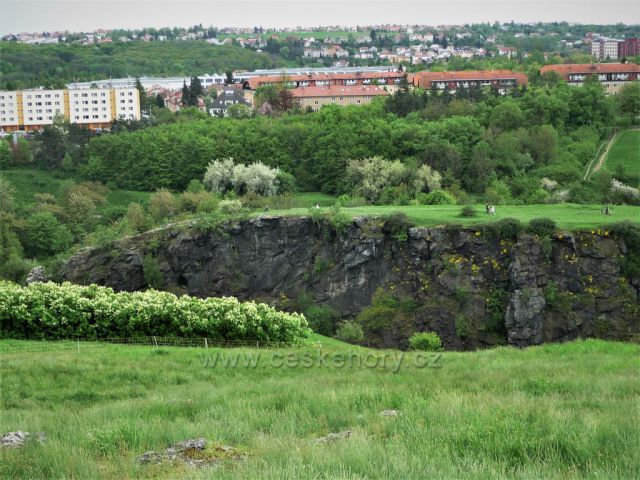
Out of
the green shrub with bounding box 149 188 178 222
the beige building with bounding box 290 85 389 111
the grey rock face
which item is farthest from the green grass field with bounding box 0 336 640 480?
the beige building with bounding box 290 85 389 111

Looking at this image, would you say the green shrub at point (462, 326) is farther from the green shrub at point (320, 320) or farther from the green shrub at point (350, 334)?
the green shrub at point (320, 320)

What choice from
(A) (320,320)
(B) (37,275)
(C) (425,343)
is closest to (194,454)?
(C) (425,343)

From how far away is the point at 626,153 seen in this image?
71.3m

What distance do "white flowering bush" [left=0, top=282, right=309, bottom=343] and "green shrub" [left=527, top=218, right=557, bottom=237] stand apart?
1743cm

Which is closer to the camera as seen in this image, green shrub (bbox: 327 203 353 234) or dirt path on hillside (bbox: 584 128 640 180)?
green shrub (bbox: 327 203 353 234)

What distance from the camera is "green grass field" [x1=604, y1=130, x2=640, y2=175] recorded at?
217 ft

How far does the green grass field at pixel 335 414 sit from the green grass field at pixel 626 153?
47902mm

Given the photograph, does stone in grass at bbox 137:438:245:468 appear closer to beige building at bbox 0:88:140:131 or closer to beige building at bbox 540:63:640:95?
beige building at bbox 540:63:640:95

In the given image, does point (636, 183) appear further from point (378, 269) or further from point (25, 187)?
point (25, 187)

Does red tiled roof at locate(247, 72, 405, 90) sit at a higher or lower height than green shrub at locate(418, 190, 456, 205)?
higher

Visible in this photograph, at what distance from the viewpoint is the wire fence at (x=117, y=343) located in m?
22.6

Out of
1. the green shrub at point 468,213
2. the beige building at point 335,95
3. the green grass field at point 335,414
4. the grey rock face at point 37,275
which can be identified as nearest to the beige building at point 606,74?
the beige building at point 335,95

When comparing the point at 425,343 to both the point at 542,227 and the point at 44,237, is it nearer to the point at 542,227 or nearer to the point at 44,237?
the point at 542,227

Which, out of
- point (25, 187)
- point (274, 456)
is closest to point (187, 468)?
point (274, 456)
